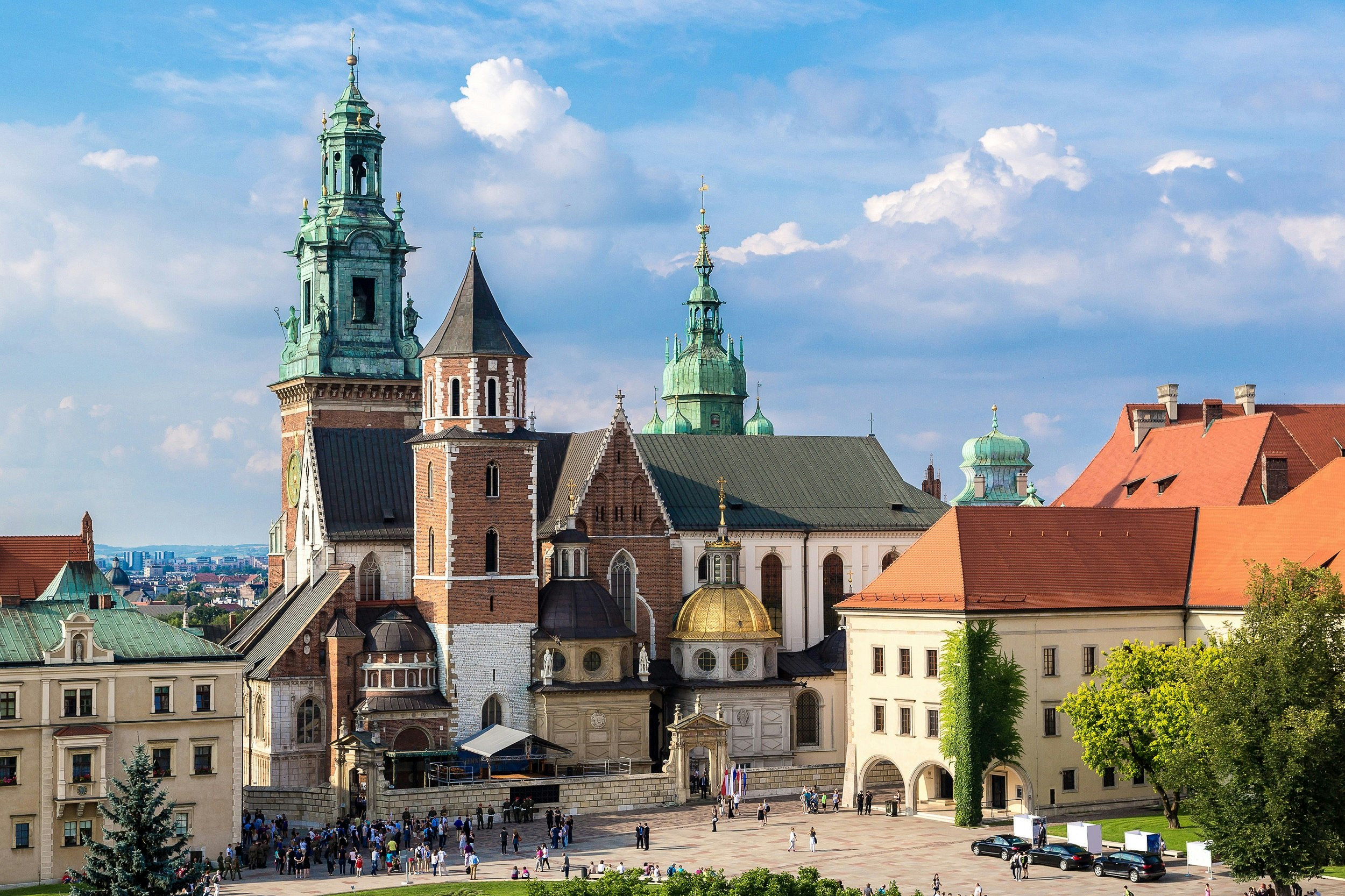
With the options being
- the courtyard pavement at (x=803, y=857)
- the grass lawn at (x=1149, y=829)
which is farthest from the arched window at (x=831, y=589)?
the grass lawn at (x=1149, y=829)

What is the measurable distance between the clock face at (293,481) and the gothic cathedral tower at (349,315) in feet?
0.25

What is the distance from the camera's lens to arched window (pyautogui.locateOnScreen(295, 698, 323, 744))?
82.1 m

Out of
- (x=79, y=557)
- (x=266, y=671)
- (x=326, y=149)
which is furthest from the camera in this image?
(x=326, y=149)

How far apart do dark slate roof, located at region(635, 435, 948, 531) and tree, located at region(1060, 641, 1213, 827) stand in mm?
26191

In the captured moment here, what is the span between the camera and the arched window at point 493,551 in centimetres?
8450

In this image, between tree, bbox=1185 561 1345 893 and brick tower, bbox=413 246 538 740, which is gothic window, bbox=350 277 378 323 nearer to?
brick tower, bbox=413 246 538 740

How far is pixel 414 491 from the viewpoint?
8669cm

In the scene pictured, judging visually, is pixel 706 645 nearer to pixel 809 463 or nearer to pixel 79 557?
pixel 809 463

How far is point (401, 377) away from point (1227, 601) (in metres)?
48.1

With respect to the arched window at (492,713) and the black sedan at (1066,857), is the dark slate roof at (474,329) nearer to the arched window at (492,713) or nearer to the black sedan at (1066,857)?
the arched window at (492,713)

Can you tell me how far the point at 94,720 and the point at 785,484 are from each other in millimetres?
41419

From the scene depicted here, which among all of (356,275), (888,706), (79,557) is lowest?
(888,706)

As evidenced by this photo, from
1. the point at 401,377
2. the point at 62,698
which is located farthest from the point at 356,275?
the point at 62,698

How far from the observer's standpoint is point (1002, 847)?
2586 inches
